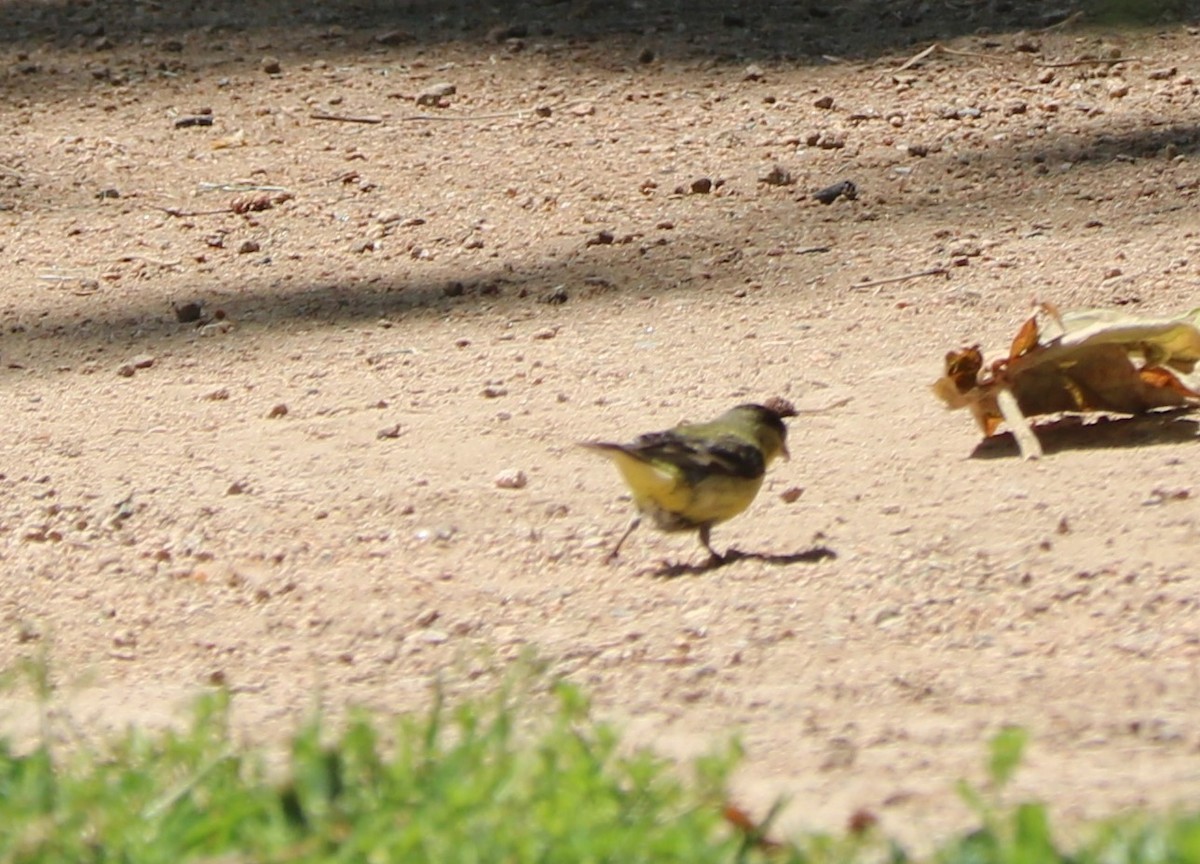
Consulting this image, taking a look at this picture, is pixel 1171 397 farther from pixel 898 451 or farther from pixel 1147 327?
pixel 898 451

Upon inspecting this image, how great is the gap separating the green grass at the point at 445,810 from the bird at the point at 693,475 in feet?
3.48

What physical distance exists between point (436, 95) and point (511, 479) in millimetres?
3722

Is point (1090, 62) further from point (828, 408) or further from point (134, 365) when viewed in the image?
point (134, 365)

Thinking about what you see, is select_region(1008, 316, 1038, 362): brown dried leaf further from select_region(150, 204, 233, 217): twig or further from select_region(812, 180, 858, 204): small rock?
select_region(150, 204, 233, 217): twig

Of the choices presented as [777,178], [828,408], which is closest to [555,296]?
[777,178]

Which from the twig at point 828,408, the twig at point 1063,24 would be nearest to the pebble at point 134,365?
the twig at point 828,408

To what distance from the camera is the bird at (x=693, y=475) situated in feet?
12.8

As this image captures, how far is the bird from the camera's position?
3893mm

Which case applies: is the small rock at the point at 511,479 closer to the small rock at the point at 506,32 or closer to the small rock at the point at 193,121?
the small rock at the point at 193,121

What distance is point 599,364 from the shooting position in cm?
542

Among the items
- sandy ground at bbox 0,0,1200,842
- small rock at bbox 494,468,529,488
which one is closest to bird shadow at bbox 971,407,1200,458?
sandy ground at bbox 0,0,1200,842

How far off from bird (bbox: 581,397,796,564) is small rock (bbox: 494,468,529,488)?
1.13 feet

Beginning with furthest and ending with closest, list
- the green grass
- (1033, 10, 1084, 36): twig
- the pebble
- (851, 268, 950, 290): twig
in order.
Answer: (1033, 10, 1084, 36): twig → (851, 268, 950, 290): twig → the pebble → the green grass

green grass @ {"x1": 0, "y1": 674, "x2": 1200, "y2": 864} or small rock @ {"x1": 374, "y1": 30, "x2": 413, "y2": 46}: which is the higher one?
small rock @ {"x1": 374, "y1": 30, "x2": 413, "y2": 46}
